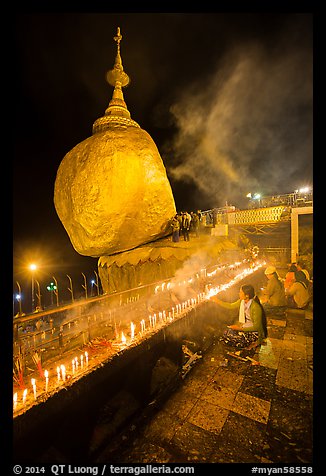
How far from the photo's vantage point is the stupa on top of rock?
32.2ft

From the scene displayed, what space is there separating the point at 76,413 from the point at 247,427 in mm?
2494

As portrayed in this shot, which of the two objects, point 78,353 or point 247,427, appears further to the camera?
point 78,353

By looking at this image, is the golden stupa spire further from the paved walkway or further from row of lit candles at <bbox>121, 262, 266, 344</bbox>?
the paved walkway

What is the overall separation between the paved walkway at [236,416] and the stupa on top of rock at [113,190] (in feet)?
25.3

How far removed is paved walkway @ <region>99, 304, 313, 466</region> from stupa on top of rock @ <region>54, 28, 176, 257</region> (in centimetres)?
772

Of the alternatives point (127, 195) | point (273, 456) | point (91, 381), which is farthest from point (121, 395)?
point (127, 195)

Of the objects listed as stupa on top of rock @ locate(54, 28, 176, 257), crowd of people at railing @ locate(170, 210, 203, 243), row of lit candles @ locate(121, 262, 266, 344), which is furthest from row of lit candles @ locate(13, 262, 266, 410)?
stupa on top of rock @ locate(54, 28, 176, 257)

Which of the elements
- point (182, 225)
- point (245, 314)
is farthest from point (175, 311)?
point (182, 225)

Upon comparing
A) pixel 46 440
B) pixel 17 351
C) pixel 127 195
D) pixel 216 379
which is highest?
pixel 127 195

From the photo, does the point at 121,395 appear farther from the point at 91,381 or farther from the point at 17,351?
the point at 17,351

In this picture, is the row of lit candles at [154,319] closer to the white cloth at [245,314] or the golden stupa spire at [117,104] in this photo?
the white cloth at [245,314]

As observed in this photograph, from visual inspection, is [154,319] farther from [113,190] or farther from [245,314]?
[113,190]

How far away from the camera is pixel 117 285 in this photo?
12.0 metres

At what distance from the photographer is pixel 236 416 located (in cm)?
313
